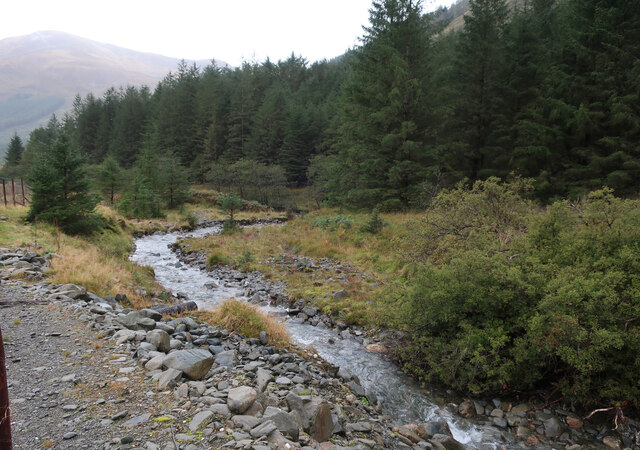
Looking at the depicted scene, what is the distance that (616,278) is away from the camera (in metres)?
5.11

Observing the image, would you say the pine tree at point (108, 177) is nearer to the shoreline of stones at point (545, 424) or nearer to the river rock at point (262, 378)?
the river rock at point (262, 378)

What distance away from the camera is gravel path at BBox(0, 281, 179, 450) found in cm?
327

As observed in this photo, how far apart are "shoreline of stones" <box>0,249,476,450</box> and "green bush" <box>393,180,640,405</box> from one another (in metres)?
1.50

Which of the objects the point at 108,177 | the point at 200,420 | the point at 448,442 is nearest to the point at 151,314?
the point at 200,420

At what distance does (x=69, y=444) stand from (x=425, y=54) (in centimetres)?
2493

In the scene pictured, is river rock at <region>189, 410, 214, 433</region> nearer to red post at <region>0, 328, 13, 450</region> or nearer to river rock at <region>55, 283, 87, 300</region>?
red post at <region>0, 328, 13, 450</region>

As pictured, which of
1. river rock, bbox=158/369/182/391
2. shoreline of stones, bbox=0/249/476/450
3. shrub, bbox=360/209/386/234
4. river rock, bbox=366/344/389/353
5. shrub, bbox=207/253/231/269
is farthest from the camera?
shrub, bbox=360/209/386/234

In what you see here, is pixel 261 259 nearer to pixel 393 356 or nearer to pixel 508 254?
pixel 393 356

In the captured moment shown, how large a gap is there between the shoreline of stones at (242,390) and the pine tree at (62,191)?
10.1 m

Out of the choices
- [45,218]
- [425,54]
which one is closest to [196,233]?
[45,218]

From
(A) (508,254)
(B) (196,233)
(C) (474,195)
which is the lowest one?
(B) (196,233)

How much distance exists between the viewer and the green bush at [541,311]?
5.04 metres

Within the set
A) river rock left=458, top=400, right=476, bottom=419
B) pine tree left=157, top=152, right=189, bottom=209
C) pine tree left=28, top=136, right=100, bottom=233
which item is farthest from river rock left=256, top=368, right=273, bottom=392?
pine tree left=157, top=152, right=189, bottom=209

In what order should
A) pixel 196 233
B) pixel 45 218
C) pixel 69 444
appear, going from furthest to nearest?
pixel 196 233 → pixel 45 218 → pixel 69 444
